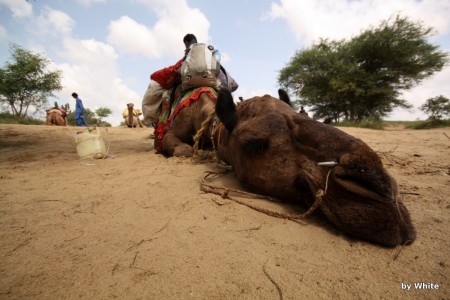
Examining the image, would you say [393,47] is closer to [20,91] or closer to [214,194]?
[214,194]

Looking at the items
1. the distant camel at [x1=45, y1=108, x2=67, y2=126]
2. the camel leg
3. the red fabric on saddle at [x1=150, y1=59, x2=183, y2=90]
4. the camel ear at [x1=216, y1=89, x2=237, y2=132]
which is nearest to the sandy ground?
the camel ear at [x1=216, y1=89, x2=237, y2=132]

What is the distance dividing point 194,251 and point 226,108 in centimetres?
136

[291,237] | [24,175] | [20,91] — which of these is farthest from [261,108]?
[20,91]

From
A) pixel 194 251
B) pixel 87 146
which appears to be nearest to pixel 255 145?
pixel 194 251

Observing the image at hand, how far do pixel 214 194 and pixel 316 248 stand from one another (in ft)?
3.27

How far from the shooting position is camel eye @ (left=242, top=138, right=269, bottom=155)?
1.85 metres

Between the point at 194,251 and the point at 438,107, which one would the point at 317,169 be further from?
the point at 438,107

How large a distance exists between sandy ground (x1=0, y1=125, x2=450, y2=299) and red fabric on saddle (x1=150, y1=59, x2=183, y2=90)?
2.77 m

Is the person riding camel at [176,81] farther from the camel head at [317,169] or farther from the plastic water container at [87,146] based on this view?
the camel head at [317,169]

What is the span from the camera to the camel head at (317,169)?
4.35ft

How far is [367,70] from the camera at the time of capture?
1914 cm

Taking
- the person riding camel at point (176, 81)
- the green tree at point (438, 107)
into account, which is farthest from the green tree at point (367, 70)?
the person riding camel at point (176, 81)

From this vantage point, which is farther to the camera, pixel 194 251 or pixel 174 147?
pixel 174 147

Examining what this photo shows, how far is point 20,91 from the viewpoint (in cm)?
2227
